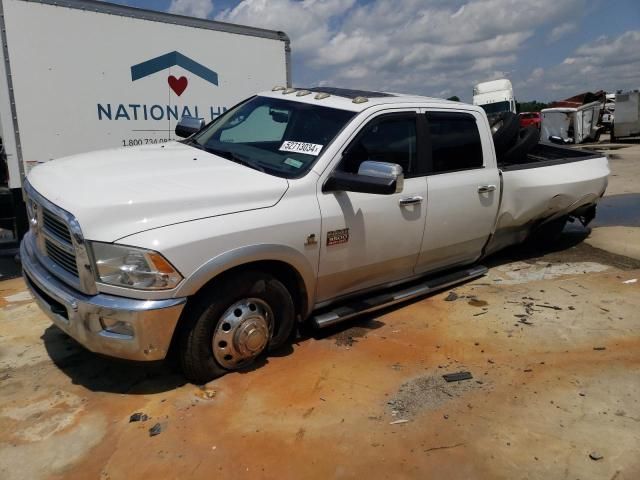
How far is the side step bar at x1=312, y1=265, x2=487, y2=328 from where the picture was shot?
403cm

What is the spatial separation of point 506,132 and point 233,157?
3389mm

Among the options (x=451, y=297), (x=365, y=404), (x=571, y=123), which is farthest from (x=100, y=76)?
(x=571, y=123)

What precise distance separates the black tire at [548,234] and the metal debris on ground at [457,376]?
130 inches

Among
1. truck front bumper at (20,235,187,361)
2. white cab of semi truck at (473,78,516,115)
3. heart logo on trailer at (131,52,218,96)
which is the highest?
white cab of semi truck at (473,78,516,115)

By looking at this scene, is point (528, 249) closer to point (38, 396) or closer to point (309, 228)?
point (309, 228)

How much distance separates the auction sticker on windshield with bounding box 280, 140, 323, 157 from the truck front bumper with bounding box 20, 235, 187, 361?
1.41 m

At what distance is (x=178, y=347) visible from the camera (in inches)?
133

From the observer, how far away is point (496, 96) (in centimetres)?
2516

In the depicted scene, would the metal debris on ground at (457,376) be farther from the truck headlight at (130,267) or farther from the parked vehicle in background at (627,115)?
the parked vehicle in background at (627,115)

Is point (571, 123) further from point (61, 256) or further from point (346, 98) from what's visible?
point (61, 256)

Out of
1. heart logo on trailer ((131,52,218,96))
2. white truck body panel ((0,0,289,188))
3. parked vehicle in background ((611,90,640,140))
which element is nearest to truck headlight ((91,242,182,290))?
white truck body panel ((0,0,289,188))

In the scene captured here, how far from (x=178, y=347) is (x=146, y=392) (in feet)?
1.25

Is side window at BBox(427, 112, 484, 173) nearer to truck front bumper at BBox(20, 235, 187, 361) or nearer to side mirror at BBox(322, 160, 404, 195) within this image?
side mirror at BBox(322, 160, 404, 195)

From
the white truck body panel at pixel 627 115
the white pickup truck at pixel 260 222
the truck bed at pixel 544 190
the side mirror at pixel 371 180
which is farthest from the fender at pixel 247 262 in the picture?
the white truck body panel at pixel 627 115
